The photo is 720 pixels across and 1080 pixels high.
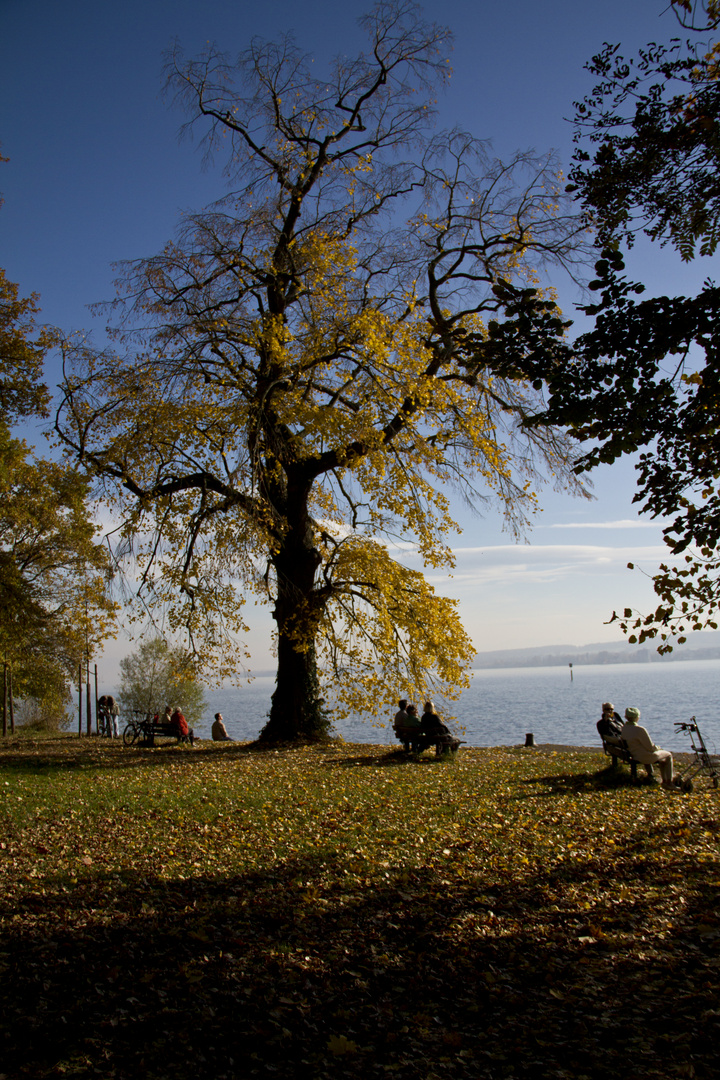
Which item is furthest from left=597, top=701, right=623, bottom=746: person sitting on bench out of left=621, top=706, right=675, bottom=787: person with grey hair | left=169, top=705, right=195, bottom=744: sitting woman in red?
left=169, top=705, right=195, bottom=744: sitting woman in red

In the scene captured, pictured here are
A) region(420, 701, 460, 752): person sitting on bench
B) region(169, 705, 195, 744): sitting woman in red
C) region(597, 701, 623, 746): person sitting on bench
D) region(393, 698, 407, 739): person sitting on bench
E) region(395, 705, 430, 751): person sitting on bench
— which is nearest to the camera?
region(597, 701, 623, 746): person sitting on bench

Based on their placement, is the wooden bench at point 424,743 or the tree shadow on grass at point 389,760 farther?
the wooden bench at point 424,743

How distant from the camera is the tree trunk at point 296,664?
1697 centimetres

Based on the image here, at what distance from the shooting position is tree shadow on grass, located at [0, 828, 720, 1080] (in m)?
3.44

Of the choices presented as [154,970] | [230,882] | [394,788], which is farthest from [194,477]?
[154,970]

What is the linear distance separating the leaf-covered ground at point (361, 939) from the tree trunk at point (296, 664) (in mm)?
8031

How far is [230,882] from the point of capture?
19.2 ft

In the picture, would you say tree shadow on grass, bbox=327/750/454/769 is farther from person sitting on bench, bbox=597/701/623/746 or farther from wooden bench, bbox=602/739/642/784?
wooden bench, bbox=602/739/642/784

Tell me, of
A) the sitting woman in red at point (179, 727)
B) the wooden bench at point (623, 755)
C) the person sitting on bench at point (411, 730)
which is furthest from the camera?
the sitting woman in red at point (179, 727)

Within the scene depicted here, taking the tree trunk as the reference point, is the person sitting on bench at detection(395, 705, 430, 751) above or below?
below

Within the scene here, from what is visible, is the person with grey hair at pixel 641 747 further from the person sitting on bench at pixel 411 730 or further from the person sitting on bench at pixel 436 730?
the person sitting on bench at pixel 411 730

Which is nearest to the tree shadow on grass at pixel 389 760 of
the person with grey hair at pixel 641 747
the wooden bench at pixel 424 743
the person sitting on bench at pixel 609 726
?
the wooden bench at pixel 424 743

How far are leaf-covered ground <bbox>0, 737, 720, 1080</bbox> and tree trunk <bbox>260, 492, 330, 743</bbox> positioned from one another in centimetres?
803

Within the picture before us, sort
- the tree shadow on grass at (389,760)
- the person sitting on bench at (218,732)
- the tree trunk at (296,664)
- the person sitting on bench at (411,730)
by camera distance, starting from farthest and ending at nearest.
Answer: the person sitting on bench at (218,732)
the tree trunk at (296,664)
the person sitting on bench at (411,730)
the tree shadow on grass at (389,760)
